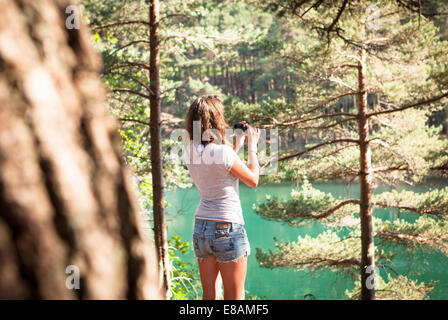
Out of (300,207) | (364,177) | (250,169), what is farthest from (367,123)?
(250,169)

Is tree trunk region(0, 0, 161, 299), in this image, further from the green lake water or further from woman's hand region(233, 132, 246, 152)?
the green lake water

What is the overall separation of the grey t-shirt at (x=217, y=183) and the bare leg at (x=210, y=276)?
218mm

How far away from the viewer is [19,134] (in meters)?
0.47

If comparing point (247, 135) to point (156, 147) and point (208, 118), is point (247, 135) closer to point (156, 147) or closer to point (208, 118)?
point (208, 118)

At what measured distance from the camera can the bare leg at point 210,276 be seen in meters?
1.95

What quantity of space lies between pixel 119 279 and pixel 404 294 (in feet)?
23.4

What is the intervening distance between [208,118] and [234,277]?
739 millimetres

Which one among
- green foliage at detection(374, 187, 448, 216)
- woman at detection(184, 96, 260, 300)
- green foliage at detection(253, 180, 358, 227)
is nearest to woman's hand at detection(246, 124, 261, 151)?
woman at detection(184, 96, 260, 300)

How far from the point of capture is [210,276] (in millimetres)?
1980

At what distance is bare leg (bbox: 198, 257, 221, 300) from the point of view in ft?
6.40

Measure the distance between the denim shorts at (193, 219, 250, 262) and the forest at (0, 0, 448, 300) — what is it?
0.27 metres

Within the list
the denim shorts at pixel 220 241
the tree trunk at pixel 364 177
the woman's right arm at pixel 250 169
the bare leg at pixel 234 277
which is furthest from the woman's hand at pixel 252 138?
the tree trunk at pixel 364 177
